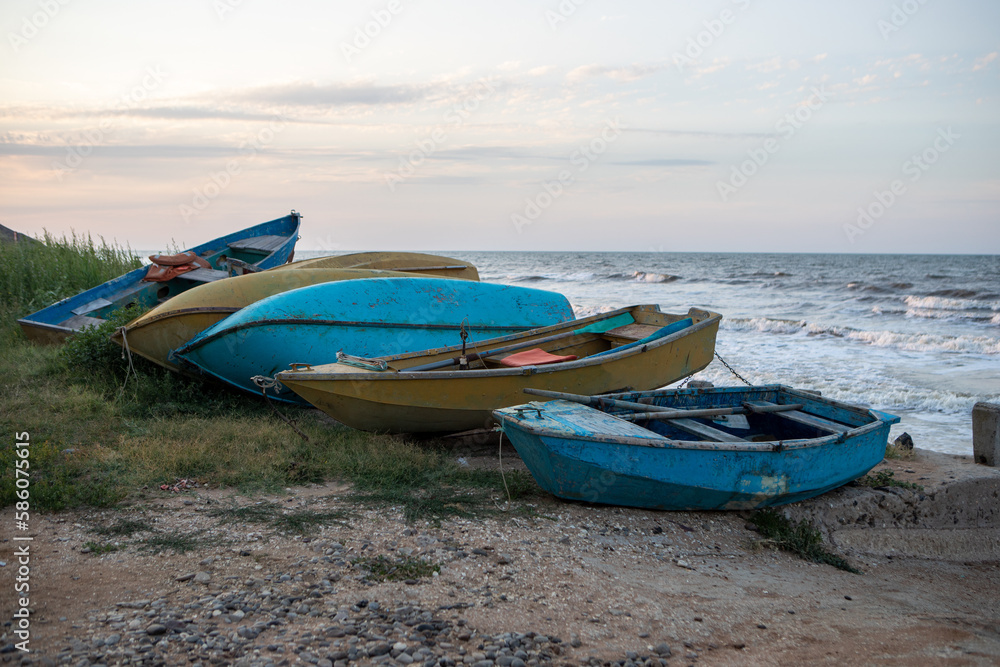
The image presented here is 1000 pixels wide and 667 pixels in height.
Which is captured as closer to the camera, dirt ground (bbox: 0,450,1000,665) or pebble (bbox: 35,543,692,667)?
Answer: pebble (bbox: 35,543,692,667)

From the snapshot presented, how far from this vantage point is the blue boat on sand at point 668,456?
185 inches

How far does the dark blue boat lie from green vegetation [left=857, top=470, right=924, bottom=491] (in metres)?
8.62

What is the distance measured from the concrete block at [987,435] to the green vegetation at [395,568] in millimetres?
6071

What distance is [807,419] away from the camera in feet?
19.9

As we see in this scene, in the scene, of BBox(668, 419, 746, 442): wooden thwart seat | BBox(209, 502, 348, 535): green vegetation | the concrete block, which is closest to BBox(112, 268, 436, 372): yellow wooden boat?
BBox(209, 502, 348, 535): green vegetation

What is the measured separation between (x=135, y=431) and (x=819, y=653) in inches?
226

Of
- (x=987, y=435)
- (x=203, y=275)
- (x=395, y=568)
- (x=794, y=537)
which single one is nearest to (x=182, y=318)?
(x=203, y=275)

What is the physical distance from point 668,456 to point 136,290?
906cm

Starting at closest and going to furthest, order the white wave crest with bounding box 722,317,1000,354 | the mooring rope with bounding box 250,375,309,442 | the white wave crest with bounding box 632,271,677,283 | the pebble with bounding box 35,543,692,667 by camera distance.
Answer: the pebble with bounding box 35,543,692,667 < the mooring rope with bounding box 250,375,309,442 < the white wave crest with bounding box 722,317,1000,354 < the white wave crest with bounding box 632,271,677,283

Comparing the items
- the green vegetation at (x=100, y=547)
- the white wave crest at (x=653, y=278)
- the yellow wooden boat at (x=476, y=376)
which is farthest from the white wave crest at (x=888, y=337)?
the white wave crest at (x=653, y=278)

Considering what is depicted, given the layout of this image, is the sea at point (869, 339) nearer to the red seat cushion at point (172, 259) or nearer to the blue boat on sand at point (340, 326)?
the blue boat on sand at point (340, 326)

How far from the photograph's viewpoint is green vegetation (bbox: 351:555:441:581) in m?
3.80

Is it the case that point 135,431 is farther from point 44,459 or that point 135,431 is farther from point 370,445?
point 370,445

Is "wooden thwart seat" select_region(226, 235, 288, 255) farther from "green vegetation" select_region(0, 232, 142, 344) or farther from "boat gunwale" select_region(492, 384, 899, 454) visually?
"boat gunwale" select_region(492, 384, 899, 454)
